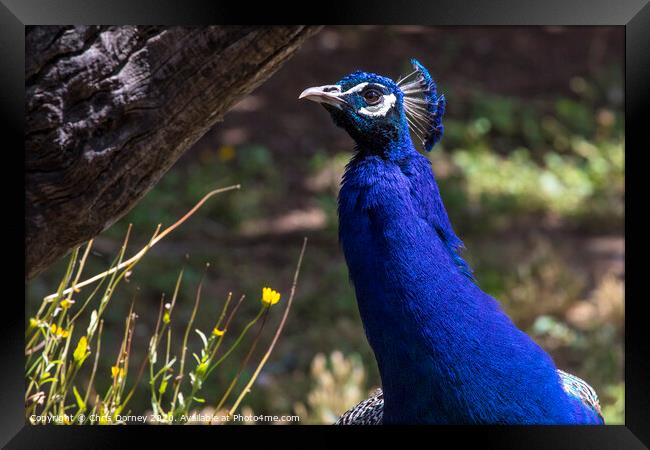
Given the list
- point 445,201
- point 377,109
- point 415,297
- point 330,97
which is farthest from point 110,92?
point 445,201

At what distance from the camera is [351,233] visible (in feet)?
6.69

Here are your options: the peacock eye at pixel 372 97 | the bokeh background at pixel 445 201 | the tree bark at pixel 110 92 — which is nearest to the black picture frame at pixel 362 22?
the tree bark at pixel 110 92

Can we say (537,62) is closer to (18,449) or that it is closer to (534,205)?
(534,205)

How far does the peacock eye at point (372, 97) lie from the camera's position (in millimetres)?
2084

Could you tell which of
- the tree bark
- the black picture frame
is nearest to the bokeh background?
the black picture frame

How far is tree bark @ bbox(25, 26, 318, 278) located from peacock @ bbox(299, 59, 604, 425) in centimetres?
19

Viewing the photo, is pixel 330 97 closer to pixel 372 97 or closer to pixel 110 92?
pixel 372 97

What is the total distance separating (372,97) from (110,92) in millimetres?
563

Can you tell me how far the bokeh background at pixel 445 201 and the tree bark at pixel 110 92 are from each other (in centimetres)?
161

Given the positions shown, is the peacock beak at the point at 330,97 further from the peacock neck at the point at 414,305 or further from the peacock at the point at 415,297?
the peacock neck at the point at 414,305

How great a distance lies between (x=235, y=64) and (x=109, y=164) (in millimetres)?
349

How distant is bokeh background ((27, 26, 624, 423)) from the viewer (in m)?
4.18

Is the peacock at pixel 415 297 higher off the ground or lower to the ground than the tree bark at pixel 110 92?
lower

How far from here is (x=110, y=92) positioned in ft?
6.72
